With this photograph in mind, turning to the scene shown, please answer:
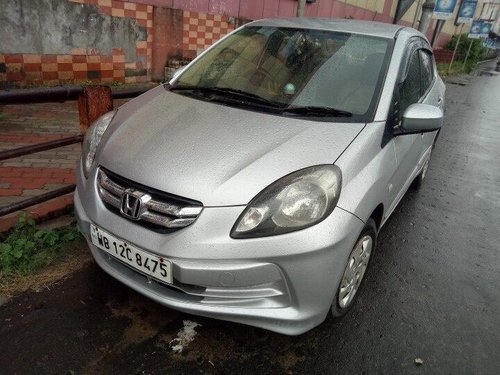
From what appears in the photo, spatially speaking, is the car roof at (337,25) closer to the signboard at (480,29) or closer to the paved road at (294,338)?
the paved road at (294,338)

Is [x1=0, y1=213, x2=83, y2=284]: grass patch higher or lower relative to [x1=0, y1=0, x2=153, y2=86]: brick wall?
lower

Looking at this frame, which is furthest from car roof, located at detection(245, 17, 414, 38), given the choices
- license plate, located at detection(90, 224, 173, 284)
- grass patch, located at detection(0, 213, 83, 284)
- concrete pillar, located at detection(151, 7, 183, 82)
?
concrete pillar, located at detection(151, 7, 183, 82)

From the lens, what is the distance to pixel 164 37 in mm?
7078

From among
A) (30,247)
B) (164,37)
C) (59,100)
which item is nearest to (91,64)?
(164,37)

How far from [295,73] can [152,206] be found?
53.0 inches

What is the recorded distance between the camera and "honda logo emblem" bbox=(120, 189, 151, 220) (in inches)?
69.9

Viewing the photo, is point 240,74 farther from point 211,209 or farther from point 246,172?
point 211,209

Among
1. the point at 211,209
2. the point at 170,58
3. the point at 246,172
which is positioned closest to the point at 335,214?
the point at 246,172

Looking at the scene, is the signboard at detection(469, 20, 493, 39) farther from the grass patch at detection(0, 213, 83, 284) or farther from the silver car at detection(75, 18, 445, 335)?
the grass patch at detection(0, 213, 83, 284)

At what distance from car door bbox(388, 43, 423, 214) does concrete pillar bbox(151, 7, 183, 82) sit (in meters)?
5.17

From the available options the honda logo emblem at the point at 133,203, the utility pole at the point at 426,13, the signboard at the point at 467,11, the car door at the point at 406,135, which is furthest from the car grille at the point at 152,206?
the signboard at the point at 467,11

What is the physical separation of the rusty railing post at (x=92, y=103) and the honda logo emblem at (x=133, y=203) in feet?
3.90

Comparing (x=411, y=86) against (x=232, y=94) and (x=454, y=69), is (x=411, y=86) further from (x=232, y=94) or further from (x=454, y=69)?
(x=454, y=69)

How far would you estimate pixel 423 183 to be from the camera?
453 centimetres
